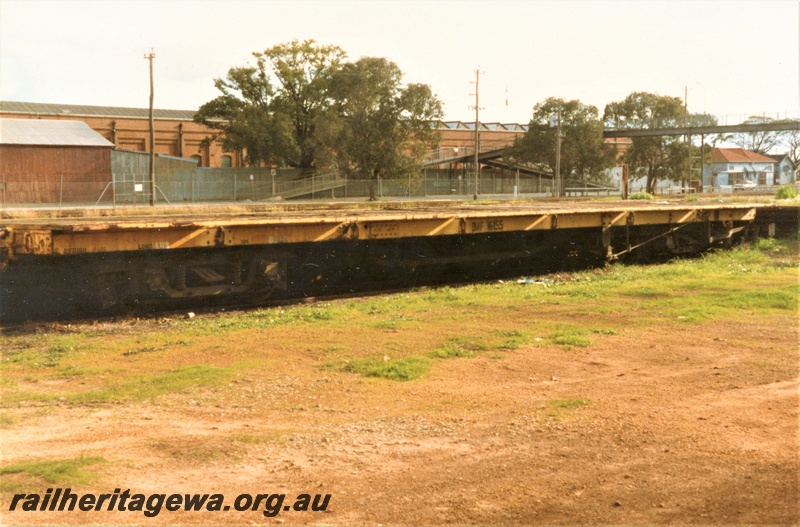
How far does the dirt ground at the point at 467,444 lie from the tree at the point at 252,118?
161 feet

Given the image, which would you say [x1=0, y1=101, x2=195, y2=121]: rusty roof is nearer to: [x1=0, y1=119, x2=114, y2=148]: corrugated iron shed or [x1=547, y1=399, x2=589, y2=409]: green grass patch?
[x1=0, y1=119, x2=114, y2=148]: corrugated iron shed

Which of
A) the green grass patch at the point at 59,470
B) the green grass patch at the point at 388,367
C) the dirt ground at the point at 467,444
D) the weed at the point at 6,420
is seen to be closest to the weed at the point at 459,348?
the green grass patch at the point at 388,367

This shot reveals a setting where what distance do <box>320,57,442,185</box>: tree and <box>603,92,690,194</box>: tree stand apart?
26.1 meters

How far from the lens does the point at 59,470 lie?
196 inches

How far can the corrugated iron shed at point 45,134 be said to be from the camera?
47.7m

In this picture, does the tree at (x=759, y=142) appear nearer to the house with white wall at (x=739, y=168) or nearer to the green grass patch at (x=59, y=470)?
the house with white wall at (x=739, y=168)

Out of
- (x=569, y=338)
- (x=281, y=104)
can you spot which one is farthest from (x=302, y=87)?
(x=569, y=338)

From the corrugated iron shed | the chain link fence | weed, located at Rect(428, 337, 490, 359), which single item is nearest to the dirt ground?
weed, located at Rect(428, 337, 490, 359)

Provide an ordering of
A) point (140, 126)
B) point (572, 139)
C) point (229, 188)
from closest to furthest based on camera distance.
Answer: point (229, 188), point (140, 126), point (572, 139)

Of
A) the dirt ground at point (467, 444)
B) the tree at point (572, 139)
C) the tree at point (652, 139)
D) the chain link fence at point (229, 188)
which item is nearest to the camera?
the dirt ground at point (467, 444)

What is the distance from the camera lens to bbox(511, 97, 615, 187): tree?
70.2m

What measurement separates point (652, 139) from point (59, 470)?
241ft

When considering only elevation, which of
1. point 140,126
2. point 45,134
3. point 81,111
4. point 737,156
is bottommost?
point 45,134

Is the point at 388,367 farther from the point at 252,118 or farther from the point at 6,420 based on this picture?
the point at 252,118
